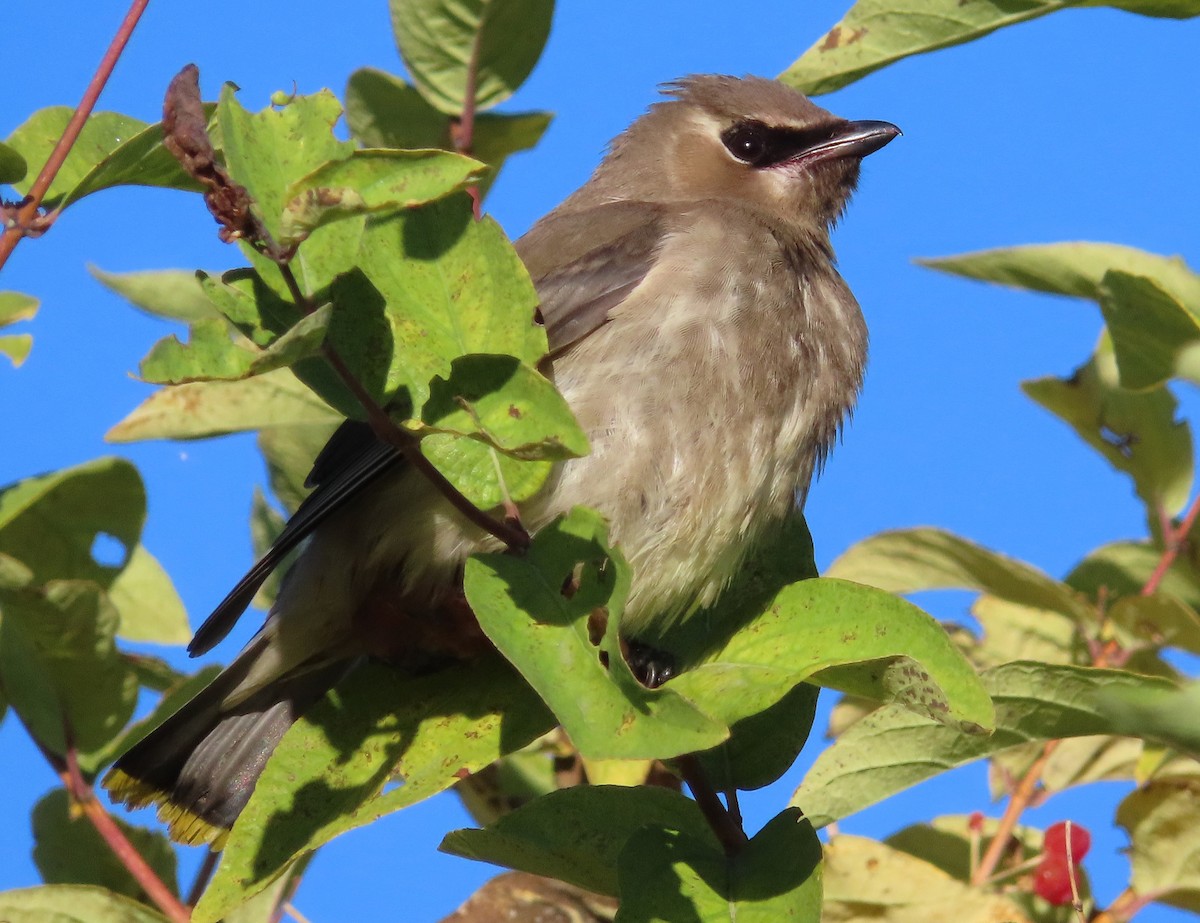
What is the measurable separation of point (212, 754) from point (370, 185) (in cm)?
229

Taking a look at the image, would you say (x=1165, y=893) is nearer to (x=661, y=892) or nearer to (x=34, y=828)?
(x=661, y=892)

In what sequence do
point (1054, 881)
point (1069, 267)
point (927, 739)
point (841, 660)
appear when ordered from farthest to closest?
point (1069, 267), point (1054, 881), point (927, 739), point (841, 660)

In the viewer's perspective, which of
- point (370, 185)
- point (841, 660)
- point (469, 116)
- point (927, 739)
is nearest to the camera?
point (370, 185)

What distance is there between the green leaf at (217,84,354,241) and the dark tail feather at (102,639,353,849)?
2018mm

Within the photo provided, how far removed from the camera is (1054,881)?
3570 millimetres

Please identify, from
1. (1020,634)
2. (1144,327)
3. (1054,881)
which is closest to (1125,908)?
(1054,881)

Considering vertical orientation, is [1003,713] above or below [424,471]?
below

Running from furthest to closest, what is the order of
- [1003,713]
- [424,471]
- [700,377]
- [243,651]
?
[243,651]
[700,377]
[1003,713]
[424,471]

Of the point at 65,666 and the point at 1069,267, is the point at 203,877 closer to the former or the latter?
the point at 65,666

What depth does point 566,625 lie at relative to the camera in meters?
2.39

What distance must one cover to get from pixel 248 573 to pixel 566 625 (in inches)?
65.1

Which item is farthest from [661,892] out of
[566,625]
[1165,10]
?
[1165,10]

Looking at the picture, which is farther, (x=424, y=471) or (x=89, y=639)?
(x=89, y=639)

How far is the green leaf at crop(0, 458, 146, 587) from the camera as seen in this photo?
11.5ft
